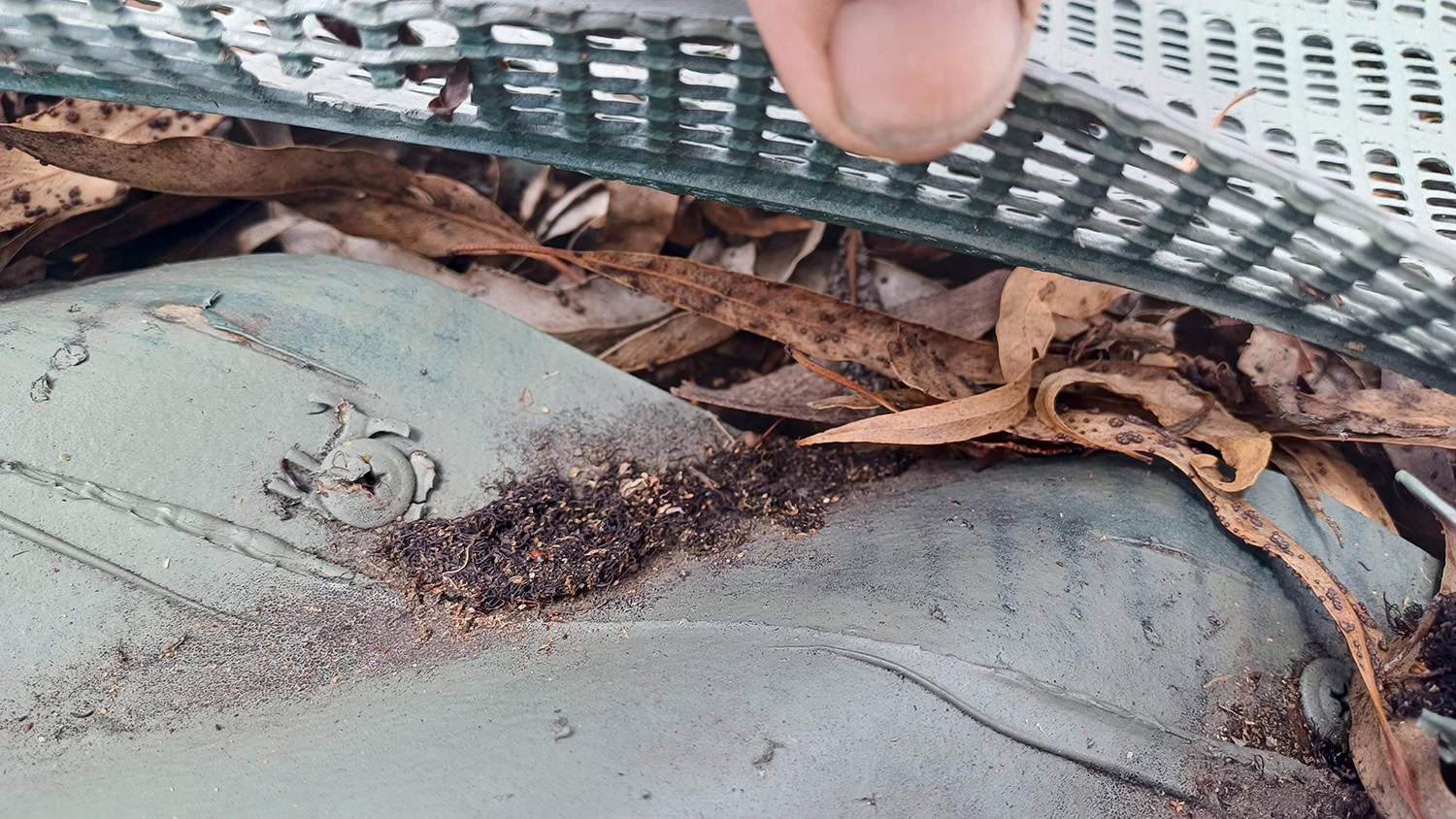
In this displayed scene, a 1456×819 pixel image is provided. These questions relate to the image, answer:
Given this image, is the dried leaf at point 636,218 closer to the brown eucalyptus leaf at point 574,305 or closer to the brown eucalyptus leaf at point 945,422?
the brown eucalyptus leaf at point 574,305

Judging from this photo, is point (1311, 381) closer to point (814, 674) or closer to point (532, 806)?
point (814, 674)

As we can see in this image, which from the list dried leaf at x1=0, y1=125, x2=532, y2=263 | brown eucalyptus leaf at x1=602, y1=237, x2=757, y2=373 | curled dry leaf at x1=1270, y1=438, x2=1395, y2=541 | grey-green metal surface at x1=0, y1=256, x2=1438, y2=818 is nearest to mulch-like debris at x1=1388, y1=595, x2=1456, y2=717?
grey-green metal surface at x1=0, y1=256, x2=1438, y2=818

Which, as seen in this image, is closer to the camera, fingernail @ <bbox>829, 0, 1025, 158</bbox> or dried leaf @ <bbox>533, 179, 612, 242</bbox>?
fingernail @ <bbox>829, 0, 1025, 158</bbox>

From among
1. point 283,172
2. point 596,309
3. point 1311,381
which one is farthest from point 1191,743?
point 283,172

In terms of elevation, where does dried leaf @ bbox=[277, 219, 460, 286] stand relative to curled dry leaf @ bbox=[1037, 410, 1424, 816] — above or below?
below

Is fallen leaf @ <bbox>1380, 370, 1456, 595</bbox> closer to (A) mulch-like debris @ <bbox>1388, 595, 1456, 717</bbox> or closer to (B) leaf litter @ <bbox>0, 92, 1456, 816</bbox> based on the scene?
(B) leaf litter @ <bbox>0, 92, 1456, 816</bbox>

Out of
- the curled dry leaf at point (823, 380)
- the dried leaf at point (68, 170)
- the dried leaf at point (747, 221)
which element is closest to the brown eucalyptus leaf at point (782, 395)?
the curled dry leaf at point (823, 380)

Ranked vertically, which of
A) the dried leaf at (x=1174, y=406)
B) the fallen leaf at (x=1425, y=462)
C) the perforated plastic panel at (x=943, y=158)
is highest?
the perforated plastic panel at (x=943, y=158)
